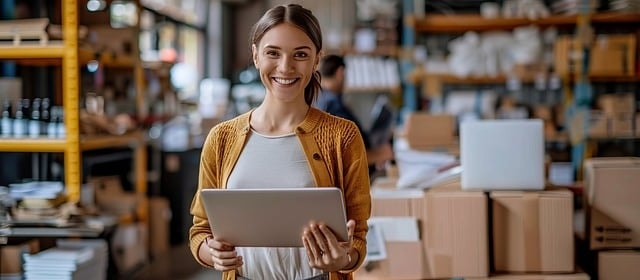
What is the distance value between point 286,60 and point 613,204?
1496mm

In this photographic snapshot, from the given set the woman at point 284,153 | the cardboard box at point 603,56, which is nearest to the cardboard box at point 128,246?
the woman at point 284,153

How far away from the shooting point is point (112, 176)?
478 centimetres

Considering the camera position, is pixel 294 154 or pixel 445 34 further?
pixel 445 34

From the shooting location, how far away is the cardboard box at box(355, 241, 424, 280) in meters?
2.31

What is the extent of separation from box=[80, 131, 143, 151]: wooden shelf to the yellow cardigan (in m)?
2.01

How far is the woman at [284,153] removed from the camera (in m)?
1.40

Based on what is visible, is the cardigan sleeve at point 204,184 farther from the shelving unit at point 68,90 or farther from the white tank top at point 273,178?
the shelving unit at point 68,90

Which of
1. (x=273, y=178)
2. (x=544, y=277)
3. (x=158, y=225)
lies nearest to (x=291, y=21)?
(x=273, y=178)

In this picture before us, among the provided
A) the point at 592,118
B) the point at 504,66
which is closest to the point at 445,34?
the point at 504,66

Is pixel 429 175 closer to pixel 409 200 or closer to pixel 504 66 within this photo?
pixel 409 200

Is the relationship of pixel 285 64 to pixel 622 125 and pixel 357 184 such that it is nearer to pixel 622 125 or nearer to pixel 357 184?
pixel 357 184

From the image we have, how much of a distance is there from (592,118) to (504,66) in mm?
731

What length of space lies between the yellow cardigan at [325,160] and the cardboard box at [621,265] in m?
1.27

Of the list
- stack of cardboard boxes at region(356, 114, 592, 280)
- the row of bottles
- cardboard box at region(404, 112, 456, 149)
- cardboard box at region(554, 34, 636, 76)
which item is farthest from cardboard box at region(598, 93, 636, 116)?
the row of bottles
